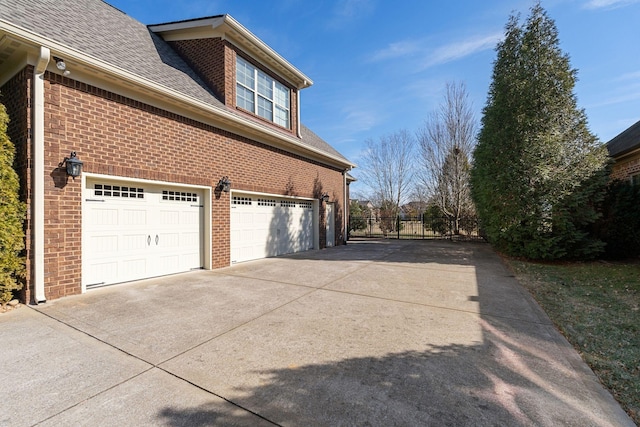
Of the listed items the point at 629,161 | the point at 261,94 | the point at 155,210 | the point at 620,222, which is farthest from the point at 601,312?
the point at 261,94

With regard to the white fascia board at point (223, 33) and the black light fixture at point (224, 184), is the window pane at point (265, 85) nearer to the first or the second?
the white fascia board at point (223, 33)

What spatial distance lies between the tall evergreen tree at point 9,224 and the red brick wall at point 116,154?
0.34 metres

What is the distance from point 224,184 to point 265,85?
4552 mm

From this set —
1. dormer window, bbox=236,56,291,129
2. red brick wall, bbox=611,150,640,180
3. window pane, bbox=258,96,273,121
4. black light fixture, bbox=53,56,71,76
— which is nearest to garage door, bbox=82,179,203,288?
black light fixture, bbox=53,56,71,76

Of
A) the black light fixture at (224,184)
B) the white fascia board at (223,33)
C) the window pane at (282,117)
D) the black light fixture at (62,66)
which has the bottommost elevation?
the black light fixture at (224,184)

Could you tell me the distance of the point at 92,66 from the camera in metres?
5.20

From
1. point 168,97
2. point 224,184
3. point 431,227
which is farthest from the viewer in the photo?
point 431,227

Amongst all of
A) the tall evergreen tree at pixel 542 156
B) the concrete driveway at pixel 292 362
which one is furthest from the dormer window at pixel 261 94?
the tall evergreen tree at pixel 542 156

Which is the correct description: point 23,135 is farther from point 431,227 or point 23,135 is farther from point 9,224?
point 431,227

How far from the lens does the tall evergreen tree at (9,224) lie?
4434 mm

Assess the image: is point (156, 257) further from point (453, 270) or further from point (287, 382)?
point (453, 270)

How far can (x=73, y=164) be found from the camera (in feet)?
16.6

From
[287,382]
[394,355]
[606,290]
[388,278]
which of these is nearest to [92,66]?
[287,382]

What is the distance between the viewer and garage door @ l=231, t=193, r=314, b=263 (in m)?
8.86
